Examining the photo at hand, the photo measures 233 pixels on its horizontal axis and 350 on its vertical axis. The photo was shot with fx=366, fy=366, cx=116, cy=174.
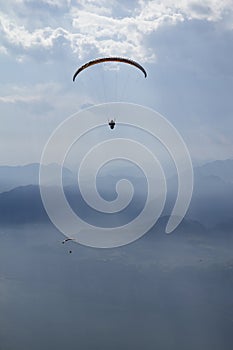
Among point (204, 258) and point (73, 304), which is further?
point (204, 258)

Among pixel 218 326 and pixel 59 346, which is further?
pixel 218 326

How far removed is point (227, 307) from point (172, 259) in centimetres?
5201

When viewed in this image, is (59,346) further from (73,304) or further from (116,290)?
(116,290)

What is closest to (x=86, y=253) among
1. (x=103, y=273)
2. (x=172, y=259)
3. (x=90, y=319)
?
(x=103, y=273)

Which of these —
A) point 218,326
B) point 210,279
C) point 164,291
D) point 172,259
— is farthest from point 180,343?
point 172,259

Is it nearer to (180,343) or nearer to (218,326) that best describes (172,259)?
(218,326)

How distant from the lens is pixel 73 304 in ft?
404

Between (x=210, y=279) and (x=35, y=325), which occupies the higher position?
(x=210, y=279)

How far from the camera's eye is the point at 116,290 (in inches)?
5266

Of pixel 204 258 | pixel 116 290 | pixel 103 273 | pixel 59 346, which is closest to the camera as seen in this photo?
pixel 59 346

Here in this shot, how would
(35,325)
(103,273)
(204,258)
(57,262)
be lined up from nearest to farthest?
(35,325) < (103,273) < (57,262) < (204,258)

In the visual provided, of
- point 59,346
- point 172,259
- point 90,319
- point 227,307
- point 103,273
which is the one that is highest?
point 172,259

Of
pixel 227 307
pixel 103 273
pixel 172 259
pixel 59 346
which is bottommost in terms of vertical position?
pixel 59 346

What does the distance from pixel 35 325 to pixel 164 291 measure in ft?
165
